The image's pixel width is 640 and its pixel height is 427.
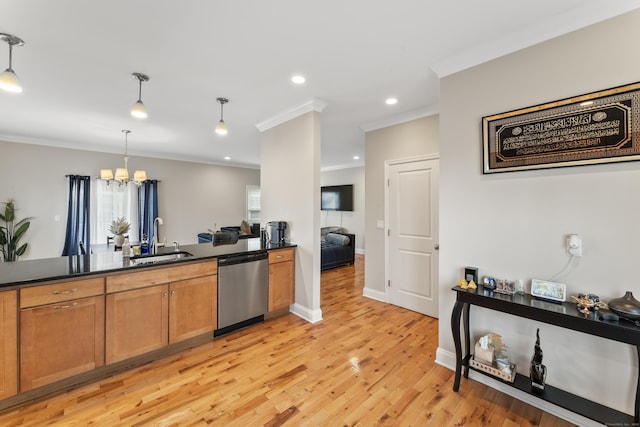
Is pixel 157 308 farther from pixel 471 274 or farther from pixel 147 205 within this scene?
pixel 147 205

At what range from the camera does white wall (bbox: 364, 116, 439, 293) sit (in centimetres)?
358

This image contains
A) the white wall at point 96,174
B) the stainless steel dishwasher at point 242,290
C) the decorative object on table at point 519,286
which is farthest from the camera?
the white wall at point 96,174

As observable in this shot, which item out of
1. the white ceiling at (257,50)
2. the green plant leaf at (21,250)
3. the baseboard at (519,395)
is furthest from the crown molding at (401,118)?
the green plant leaf at (21,250)

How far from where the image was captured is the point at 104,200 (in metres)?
Answer: 5.87

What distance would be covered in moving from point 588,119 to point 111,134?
253 inches

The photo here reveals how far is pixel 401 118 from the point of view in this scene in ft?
12.0

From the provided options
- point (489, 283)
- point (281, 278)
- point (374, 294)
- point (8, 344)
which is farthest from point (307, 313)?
point (8, 344)

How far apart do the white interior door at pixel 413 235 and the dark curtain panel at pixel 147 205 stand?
18.8 ft

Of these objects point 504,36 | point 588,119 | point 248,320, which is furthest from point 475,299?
point 248,320

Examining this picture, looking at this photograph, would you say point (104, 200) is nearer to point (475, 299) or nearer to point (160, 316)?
point (160, 316)

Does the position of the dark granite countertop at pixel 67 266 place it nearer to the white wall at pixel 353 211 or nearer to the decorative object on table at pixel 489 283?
the decorative object on table at pixel 489 283

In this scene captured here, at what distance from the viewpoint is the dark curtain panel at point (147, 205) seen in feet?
20.6

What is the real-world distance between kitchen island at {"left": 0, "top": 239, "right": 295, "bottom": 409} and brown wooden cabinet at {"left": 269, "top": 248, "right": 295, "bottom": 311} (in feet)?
2.11

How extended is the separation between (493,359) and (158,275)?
2.90 meters
